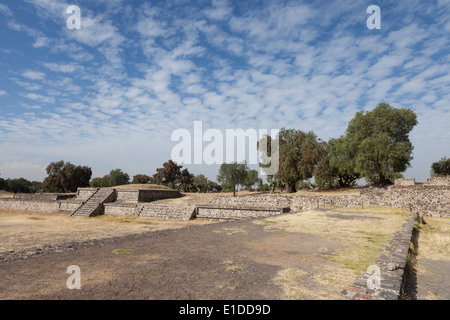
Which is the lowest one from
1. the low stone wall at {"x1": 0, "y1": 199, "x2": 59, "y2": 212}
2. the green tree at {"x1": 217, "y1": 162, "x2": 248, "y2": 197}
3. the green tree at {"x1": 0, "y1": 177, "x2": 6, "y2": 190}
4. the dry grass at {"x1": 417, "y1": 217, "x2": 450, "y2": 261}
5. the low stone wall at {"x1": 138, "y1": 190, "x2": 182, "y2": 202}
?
the low stone wall at {"x1": 0, "y1": 199, "x2": 59, "y2": 212}

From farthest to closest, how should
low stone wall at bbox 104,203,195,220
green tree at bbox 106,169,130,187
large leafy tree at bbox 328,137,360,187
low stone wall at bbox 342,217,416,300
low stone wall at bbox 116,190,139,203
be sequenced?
1. green tree at bbox 106,169,130,187
2. large leafy tree at bbox 328,137,360,187
3. low stone wall at bbox 116,190,139,203
4. low stone wall at bbox 104,203,195,220
5. low stone wall at bbox 342,217,416,300

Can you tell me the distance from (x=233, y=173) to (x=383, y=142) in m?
18.3

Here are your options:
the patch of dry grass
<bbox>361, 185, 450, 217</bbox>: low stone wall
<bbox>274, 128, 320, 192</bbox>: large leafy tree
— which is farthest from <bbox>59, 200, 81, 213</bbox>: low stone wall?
<bbox>361, 185, 450, 217</bbox>: low stone wall

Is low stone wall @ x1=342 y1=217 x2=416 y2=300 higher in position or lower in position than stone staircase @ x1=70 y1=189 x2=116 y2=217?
higher

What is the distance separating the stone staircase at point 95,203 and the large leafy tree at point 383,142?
91.3 ft

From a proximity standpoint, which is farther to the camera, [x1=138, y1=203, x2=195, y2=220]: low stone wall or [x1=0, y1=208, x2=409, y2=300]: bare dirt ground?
[x1=138, y1=203, x2=195, y2=220]: low stone wall

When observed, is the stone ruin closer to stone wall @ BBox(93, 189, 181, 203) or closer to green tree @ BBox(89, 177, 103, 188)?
stone wall @ BBox(93, 189, 181, 203)

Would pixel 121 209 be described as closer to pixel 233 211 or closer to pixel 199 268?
pixel 233 211

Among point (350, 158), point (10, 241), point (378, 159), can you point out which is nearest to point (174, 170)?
point (350, 158)

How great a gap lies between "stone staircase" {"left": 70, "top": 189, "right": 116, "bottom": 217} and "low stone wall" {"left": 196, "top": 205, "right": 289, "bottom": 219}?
35.2ft

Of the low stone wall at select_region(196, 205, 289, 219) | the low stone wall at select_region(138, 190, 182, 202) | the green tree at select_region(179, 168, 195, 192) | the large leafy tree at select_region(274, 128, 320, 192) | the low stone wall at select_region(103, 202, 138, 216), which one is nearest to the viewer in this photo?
the low stone wall at select_region(196, 205, 289, 219)

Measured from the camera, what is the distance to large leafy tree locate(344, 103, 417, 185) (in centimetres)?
2819
